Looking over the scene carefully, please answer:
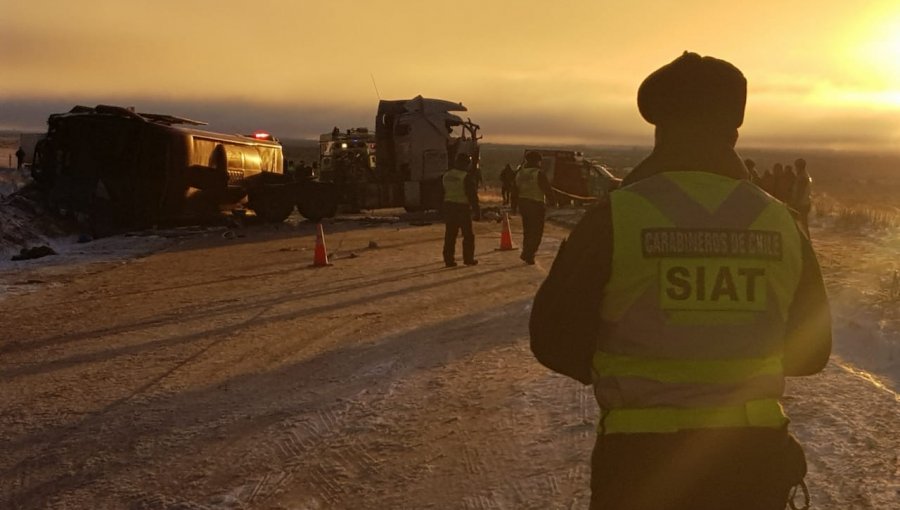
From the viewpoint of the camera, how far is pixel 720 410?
6.78 feet

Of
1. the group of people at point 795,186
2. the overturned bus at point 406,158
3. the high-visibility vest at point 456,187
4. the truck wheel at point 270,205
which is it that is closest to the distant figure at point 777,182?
the group of people at point 795,186

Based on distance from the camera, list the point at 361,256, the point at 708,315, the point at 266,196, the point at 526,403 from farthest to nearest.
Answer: the point at 266,196, the point at 361,256, the point at 526,403, the point at 708,315

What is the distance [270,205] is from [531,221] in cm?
1235

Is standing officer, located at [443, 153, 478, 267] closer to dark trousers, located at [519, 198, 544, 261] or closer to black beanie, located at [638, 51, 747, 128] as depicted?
dark trousers, located at [519, 198, 544, 261]

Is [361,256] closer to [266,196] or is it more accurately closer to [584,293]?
[266,196]

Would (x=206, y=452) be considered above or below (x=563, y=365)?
below

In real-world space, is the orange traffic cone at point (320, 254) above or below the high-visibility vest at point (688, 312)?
below

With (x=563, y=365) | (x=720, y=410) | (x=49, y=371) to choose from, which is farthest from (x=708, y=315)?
(x=49, y=371)

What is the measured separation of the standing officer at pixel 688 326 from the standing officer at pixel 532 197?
11.3 metres

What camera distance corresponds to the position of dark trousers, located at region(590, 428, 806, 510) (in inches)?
80.3

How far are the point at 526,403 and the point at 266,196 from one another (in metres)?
19.1

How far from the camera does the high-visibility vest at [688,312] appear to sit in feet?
6.72

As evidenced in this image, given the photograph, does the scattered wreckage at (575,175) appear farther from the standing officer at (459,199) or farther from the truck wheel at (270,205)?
the standing officer at (459,199)

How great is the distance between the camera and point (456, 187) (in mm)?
13203
